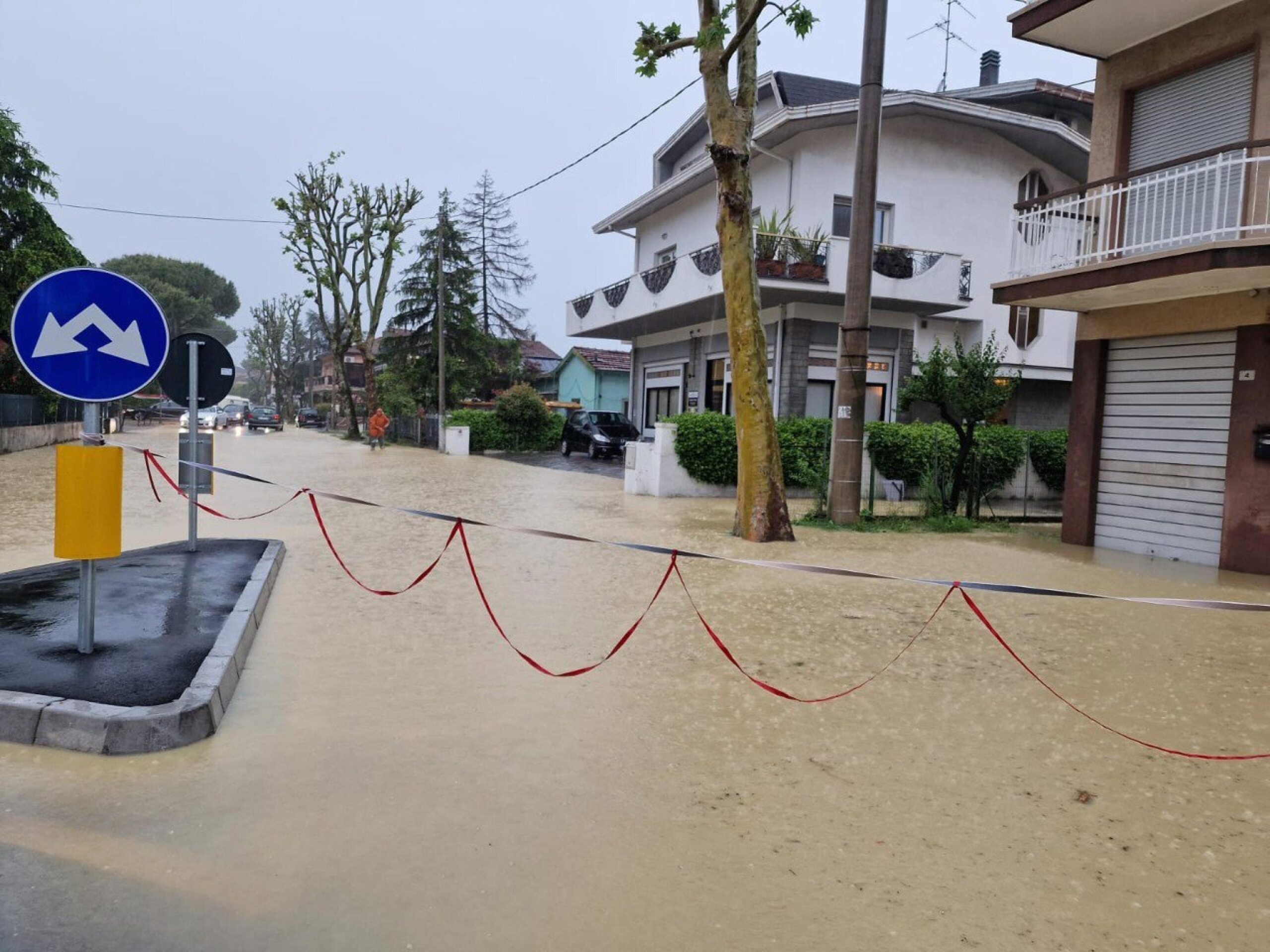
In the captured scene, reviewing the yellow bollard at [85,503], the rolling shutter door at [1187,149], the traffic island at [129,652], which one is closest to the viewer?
the traffic island at [129,652]

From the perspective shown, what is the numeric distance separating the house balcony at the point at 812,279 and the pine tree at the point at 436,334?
24.1m

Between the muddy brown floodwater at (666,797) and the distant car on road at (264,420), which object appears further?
the distant car on road at (264,420)

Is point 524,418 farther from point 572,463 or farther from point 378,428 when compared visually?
point 378,428

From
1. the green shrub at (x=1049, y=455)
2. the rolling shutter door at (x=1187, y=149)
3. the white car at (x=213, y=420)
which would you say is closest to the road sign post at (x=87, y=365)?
the rolling shutter door at (x=1187, y=149)

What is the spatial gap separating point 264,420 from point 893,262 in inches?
1603

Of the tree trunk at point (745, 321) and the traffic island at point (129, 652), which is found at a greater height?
the tree trunk at point (745, 321)

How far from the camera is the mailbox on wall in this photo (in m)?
10.6

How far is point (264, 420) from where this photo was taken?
51.4m

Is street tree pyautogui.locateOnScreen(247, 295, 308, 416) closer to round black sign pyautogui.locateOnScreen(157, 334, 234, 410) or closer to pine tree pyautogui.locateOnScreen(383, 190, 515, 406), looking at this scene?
pine tree pyautogui.locateOnScreen(383, 190, 515, 406)

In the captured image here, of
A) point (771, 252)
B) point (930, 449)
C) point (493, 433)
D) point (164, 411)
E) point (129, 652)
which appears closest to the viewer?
point (129, 652)

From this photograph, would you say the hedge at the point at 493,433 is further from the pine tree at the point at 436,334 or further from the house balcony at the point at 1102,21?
the house balcony at the point at 1102,21


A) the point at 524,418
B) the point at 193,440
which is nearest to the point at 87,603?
the point at 193,440

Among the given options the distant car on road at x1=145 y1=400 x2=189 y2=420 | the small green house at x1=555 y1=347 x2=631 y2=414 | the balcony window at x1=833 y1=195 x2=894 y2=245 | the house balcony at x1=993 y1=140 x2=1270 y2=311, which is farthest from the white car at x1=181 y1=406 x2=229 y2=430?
the house balcony at x1=993 y1=140 x2=1270 y2=311

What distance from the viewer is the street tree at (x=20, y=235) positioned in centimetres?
2722
